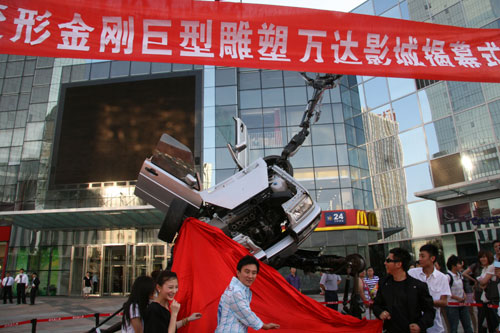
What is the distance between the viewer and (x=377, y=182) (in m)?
23.5

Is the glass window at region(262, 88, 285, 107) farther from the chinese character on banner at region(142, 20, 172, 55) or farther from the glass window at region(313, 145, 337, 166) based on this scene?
the chinese character on banner at region(142, 20, 172, 55)

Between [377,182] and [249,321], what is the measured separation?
22.2m

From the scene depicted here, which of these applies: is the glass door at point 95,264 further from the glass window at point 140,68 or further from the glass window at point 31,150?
the glass window at point 140,68

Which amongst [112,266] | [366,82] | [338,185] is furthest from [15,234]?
[366,82]

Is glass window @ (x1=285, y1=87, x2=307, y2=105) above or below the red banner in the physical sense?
above

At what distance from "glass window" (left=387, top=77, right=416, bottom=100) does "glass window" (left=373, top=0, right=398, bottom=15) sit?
200 inches

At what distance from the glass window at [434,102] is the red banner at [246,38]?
642 inches

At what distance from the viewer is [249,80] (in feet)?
82.5

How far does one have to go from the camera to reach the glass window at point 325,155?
22.9 meters

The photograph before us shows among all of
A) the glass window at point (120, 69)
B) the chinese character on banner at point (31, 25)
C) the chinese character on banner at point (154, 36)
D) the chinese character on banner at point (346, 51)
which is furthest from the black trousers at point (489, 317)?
the glass window at point (120, 69)

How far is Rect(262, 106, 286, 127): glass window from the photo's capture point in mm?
23656

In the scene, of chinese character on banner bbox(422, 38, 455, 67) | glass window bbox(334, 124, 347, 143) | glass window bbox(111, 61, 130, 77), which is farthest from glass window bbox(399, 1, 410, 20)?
chinese character on banner bbox(422, 38, 455, 67)

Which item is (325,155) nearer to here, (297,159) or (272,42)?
Answer: (297,159)

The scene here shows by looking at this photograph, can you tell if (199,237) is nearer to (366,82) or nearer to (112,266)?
(112,266)
